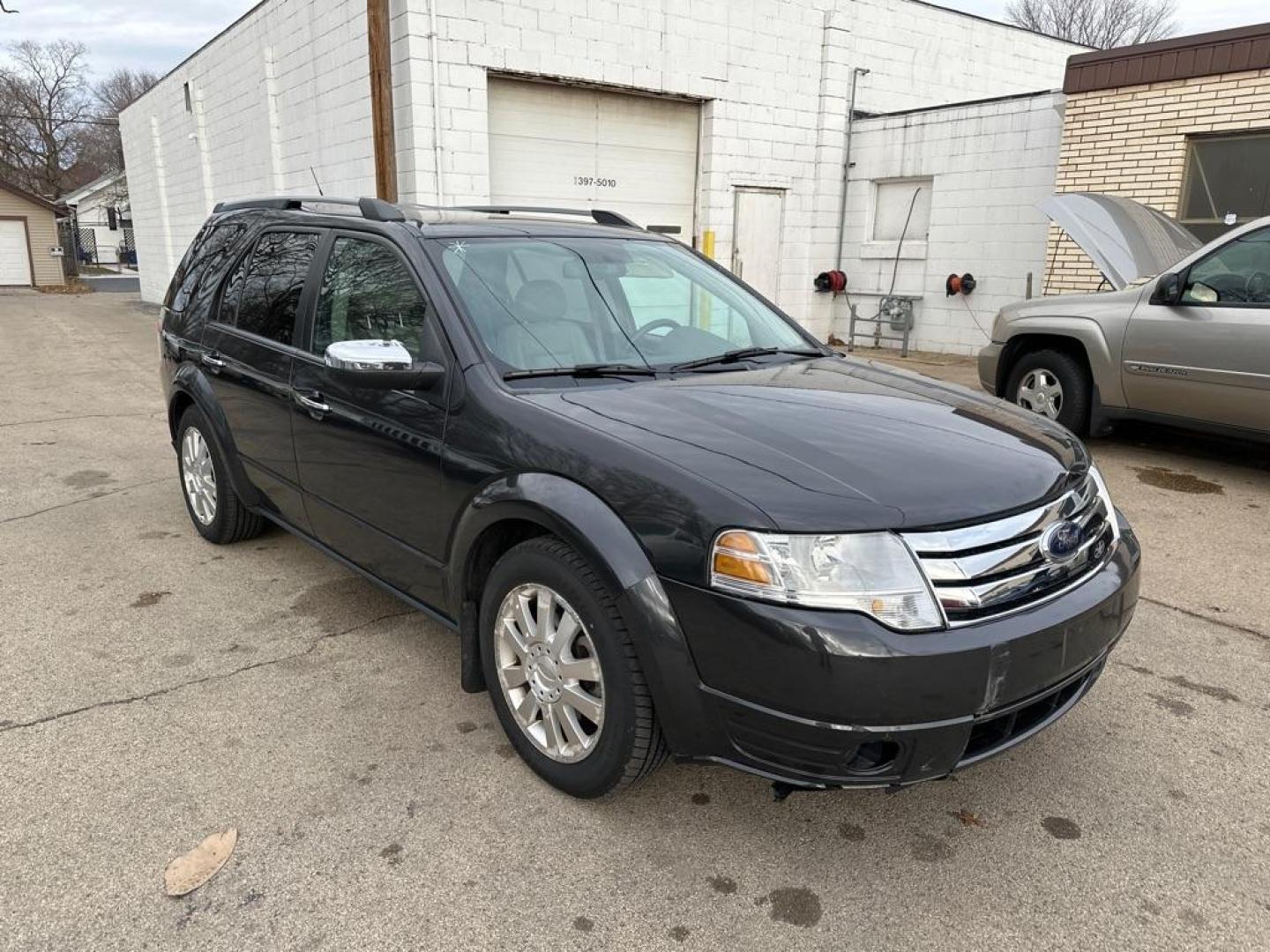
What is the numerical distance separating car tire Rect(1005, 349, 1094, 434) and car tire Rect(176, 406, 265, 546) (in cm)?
556

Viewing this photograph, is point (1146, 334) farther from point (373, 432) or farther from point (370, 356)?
point (370, 356)

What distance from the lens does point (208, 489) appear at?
4.83 m

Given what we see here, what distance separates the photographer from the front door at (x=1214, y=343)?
5.64 metres

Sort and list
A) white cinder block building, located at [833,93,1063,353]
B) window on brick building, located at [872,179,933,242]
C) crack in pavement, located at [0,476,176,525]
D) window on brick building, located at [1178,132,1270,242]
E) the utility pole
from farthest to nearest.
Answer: window on brick building, located at [872,179,933,242] < white cinder block building, located at [833,93,1063,353] < window on brick building, located at [1178,132,1270,242] < the utility pole < crack in pavement, located at [0,476,176,525]

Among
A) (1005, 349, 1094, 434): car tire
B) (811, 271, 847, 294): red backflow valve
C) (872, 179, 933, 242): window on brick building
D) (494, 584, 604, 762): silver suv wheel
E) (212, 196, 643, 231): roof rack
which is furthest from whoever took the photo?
(811, 271, 847, 294): red backflow valve

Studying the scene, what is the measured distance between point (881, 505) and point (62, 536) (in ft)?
15.7

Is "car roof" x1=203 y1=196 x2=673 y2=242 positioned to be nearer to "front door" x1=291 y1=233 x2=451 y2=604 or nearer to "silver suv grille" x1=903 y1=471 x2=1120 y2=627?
"front door" x1=291 y1=233 x2=451 y2=604

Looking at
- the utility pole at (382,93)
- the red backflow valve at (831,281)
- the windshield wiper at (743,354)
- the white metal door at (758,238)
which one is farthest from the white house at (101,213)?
the windshield wiper at (743,354)

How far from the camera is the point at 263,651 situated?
3.67 metres

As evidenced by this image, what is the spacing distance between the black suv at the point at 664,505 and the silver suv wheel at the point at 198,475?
91 centimetres

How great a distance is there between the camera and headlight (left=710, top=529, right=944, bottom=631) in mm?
2096

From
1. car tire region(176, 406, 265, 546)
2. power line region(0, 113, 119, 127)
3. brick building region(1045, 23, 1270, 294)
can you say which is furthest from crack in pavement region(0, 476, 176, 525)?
power line region(0, 113, 119, 127)

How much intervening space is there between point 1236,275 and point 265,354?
5.80m

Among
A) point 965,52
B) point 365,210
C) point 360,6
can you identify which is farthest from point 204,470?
point 965,52
